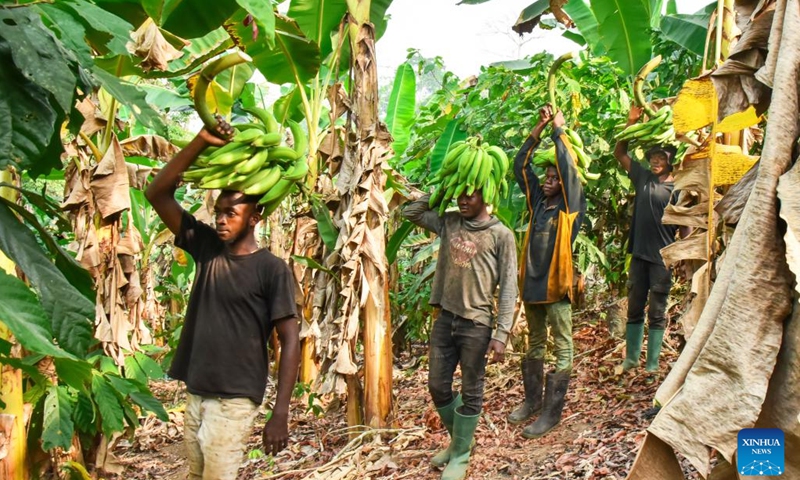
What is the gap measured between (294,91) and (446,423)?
9.89 feet

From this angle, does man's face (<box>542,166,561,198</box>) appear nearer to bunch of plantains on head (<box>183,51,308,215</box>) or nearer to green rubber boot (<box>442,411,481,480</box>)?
green rubber boot (<box>442,411,481,480</box>)

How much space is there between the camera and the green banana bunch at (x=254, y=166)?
3.03 metres

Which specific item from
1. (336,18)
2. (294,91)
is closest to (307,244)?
(294,91)

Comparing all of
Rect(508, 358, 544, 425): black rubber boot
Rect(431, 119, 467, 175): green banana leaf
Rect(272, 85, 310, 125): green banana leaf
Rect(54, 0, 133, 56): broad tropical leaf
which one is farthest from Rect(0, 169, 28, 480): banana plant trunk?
Rect(431, 119, 467, 175): green banana leaf

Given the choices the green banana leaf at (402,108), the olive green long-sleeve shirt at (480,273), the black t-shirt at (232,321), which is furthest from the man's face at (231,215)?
the green banana leaf at (402,108)

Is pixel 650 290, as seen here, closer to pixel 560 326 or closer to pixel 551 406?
pixel 560 326

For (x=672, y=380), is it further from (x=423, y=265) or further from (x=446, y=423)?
(x=423, y=265)

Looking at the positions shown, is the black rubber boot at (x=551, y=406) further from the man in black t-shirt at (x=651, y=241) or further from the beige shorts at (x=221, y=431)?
the beige shorts at (x=221, y=431)

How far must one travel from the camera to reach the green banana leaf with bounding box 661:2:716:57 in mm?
6227

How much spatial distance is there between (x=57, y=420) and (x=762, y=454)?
3.05 m

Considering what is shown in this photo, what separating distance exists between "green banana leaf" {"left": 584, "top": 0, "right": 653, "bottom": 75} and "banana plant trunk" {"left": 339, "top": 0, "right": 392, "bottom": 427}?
2.51 m

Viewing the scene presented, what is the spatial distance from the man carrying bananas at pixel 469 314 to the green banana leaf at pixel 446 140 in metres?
2.33

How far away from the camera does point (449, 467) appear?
4.20 meters

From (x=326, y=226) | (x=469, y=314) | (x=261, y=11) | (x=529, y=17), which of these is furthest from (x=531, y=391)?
(x=529, y=17)
